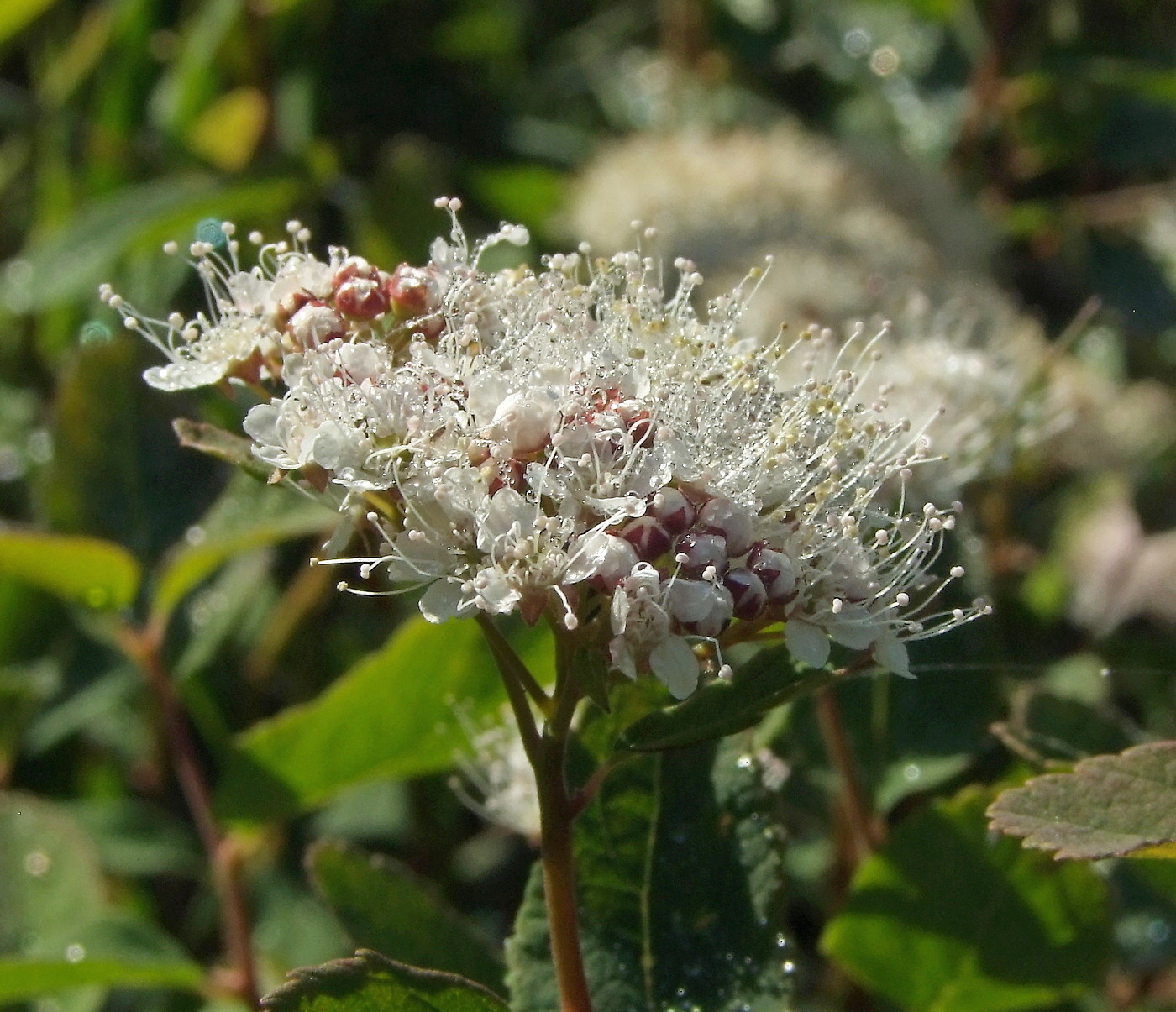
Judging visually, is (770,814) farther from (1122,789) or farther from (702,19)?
(702,19)

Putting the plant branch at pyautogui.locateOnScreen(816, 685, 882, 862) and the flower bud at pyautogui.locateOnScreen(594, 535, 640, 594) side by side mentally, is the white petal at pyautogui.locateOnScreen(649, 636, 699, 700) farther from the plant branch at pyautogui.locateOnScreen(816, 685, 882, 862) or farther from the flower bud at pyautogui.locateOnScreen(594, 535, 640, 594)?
the plant branch at pyautogui.locateOnScreen(816, 685, 882, 862)

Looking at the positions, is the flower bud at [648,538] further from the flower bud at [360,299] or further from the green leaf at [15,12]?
the green leaf at [15,12]

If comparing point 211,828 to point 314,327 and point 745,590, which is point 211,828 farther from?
point 745,590

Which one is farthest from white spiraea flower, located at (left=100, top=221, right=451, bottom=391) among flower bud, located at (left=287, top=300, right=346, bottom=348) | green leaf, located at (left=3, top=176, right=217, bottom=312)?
green leaf, located at (left=3, top=176, right=217, bottom=312)

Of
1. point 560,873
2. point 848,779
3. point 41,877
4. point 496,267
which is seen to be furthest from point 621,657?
point 496,267

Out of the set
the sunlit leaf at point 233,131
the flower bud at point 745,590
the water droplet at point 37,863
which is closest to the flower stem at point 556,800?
the flower bud at point 745,590
